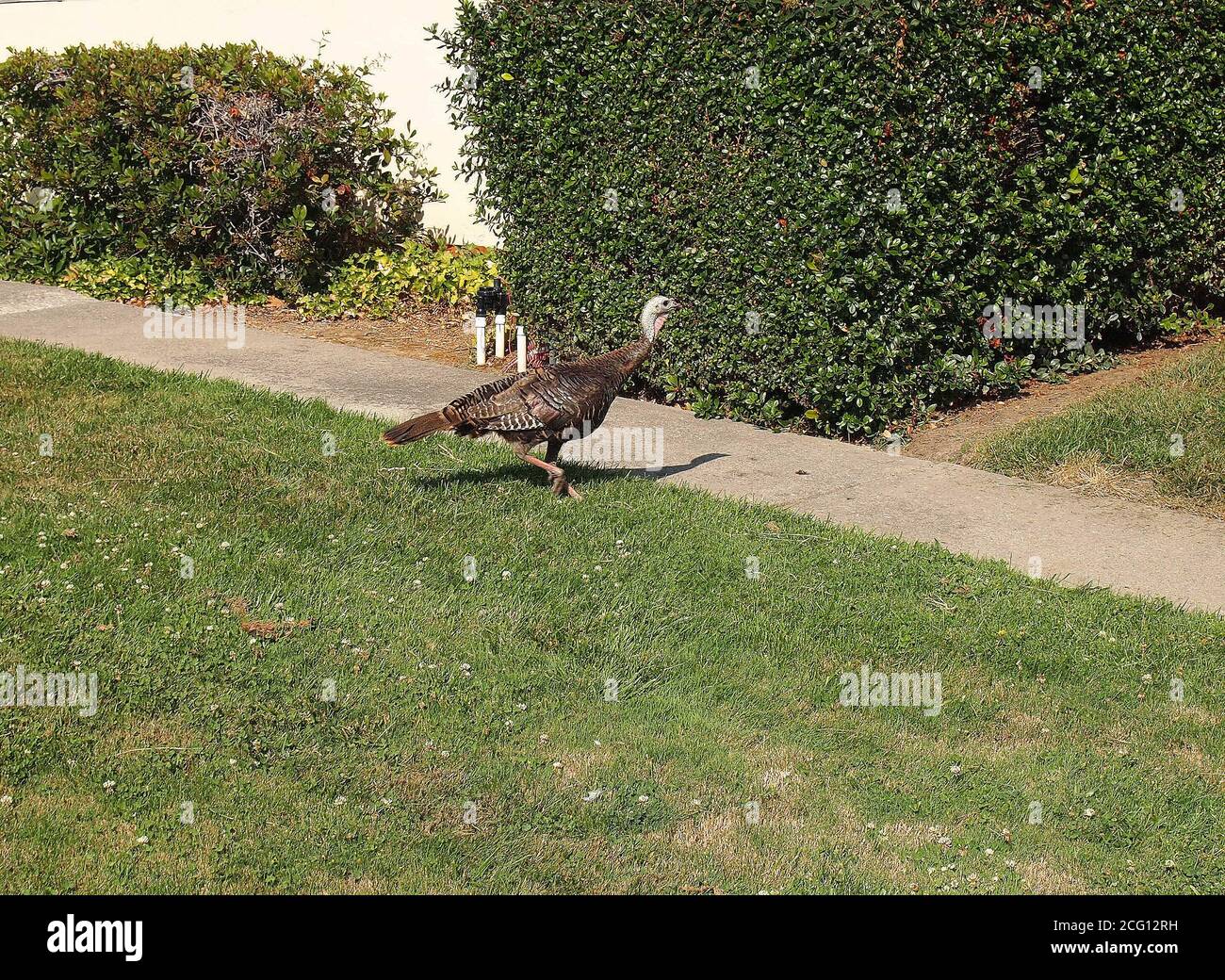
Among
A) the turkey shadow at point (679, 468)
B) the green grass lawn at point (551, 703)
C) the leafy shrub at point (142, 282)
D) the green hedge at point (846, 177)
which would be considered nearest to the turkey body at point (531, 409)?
the green grass lawn at point (551, 703)

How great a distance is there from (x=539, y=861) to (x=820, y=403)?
16.9ft

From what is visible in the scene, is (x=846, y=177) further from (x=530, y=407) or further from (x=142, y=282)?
(x=142, y=282)

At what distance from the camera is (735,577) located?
666cm

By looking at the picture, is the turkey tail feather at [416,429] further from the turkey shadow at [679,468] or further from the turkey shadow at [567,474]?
the turkey shadow at [679,468]

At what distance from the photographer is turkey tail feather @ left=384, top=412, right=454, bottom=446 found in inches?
278

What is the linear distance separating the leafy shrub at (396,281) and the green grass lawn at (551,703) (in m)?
4.88

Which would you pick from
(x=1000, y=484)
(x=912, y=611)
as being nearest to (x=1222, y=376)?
(x=1000, y=484)

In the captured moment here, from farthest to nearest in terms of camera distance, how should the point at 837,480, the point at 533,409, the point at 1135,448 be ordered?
the point at 1135,448 < the point at 837,480 < the point at 533,409

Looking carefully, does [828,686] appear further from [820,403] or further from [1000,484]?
[820,403]

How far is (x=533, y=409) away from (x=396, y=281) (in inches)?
230

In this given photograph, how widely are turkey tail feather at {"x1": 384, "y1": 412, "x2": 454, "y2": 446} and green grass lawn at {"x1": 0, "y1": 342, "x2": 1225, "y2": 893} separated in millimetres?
417

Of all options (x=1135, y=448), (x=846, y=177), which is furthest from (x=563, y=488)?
(x=1135, y=448)

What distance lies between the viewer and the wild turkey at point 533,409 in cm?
722

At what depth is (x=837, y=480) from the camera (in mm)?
8281
